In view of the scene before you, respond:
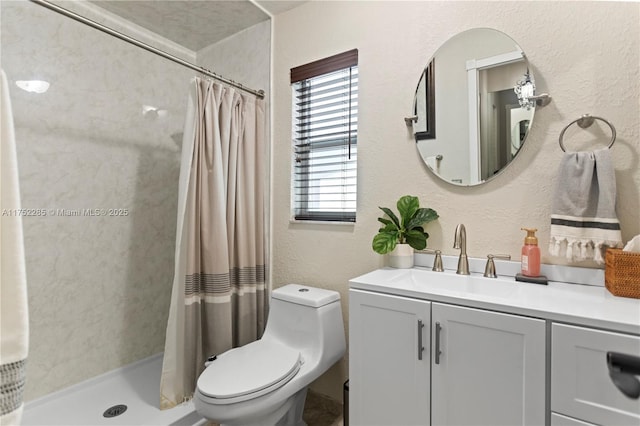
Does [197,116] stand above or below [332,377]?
above

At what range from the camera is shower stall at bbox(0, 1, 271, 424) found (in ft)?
5.62

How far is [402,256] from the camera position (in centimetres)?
150

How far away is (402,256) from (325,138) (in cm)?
86

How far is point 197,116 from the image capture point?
1643 mm

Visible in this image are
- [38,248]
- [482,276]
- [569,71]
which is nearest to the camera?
[569,71]

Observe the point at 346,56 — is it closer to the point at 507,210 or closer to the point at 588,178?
the point at 507,210

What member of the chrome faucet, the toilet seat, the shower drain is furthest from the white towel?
the chrome faucet

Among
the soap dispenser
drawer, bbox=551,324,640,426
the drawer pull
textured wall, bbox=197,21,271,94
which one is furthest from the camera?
textured wall, bbox=197,21,271,94

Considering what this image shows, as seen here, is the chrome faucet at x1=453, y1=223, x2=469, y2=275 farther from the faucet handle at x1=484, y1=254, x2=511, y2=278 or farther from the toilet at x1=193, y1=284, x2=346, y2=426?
the toilet at x1=193, y1=284, x2=346, y2=426

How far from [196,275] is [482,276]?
4.50 feet

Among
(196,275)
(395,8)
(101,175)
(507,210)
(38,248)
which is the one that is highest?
(395,8)

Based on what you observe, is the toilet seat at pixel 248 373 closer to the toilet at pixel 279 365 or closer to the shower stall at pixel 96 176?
the toilet at pixel 279 365

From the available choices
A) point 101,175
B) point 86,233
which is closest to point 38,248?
point 86,233

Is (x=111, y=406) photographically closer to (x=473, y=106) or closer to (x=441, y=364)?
(x=441, y=364)
